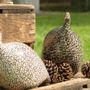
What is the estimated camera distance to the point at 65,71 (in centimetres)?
388

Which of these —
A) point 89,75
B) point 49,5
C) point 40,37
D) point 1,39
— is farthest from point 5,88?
→ point 49,5

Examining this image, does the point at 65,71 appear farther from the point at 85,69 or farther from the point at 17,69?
the point at 17,69

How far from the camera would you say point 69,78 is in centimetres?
387

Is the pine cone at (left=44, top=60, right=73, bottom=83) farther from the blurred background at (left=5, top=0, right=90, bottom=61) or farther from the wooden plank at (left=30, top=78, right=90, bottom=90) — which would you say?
the blurred background at (left=5, top=0, right=90, bottom=61)

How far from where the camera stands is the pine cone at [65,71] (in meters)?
3.86

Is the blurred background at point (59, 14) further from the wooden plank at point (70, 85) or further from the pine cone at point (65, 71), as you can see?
the wooden plank at point (70, 85)

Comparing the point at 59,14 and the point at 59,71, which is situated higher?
the point at 59,71

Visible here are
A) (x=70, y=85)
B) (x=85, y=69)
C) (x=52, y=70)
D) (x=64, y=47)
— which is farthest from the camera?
(x=85, y=69)

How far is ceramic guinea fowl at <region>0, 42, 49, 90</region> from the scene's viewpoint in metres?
3.49

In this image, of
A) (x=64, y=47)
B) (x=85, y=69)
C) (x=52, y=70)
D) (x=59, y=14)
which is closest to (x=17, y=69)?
(x=52, y=70)

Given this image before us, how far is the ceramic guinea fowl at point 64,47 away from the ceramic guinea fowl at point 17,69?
17.0 inches

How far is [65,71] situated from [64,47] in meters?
0.21

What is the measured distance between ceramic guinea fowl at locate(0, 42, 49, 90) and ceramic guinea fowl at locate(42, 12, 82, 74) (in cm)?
43

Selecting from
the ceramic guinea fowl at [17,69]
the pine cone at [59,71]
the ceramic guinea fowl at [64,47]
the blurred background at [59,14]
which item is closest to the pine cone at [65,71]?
the pine cone at [59,71]
